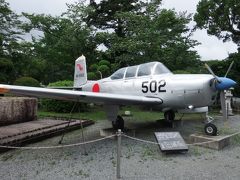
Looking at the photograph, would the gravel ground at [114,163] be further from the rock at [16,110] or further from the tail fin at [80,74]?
the tail fin at [80,74]

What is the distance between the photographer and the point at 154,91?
32.0ft

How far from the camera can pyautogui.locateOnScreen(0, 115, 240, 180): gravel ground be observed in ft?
19.1

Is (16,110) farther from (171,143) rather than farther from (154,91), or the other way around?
(171,143)

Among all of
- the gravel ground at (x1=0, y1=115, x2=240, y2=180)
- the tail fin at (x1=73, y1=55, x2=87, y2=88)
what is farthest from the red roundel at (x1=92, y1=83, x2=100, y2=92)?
the gravel ground at (x1=0, y1=115, x2=240, y2=180)

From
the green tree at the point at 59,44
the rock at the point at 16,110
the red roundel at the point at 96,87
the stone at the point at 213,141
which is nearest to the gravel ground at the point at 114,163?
the stone at the point at 213,141

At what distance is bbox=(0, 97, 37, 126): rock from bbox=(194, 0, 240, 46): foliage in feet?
51.6

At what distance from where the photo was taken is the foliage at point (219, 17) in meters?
21.2

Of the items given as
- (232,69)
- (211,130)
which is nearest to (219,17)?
(232,69)

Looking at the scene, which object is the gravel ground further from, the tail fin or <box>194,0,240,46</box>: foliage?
<box>194,0,240,46</box>: foliage

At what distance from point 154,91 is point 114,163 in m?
3.77

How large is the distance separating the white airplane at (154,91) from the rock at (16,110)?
10.3ft

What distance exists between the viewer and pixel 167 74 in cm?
1002

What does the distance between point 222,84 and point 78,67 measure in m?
7.27

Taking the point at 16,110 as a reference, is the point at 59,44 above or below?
above
